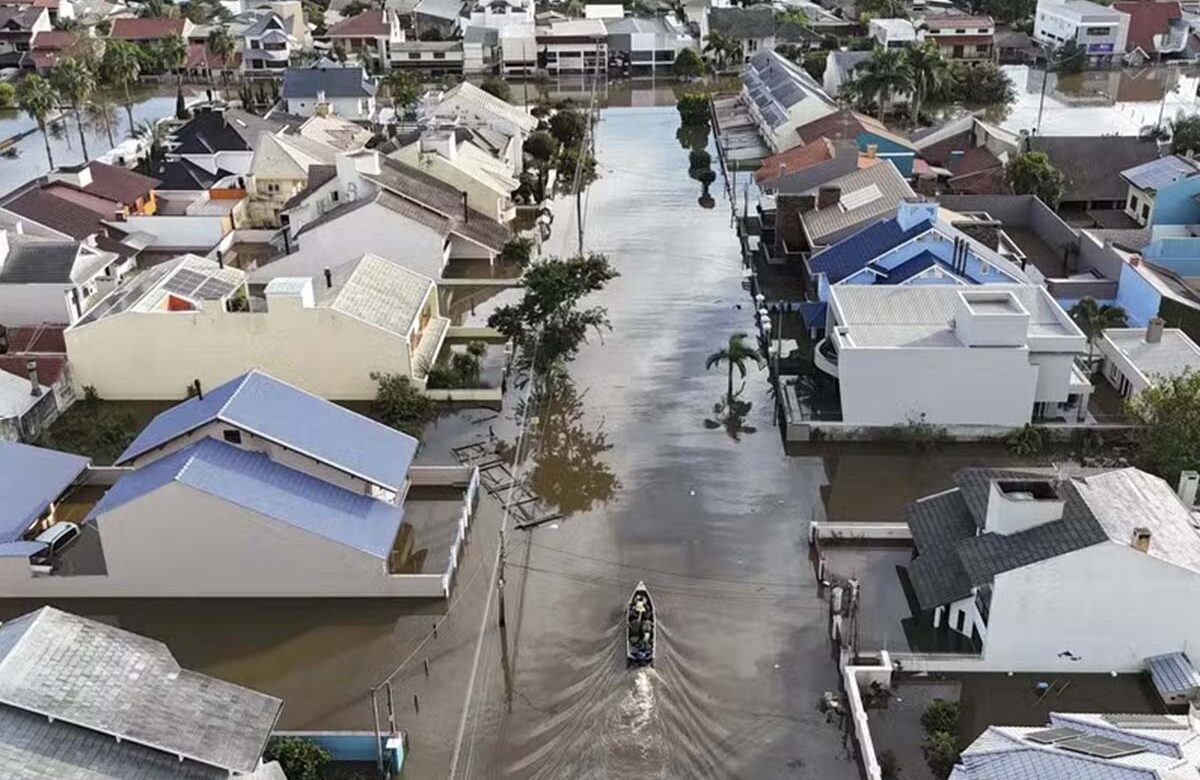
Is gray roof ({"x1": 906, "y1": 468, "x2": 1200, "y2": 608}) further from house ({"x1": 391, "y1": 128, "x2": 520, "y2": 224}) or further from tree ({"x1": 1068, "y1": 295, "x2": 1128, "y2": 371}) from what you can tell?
house ({"x1": 391, "y1": 128, "x2": 520, "y2": 224})

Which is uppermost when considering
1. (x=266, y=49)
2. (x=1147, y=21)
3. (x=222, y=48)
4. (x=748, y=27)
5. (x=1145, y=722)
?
(x=1147, y=21)

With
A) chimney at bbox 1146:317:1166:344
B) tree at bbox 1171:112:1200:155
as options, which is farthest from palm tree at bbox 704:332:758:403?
tree at bbox 1171:112:1200:155

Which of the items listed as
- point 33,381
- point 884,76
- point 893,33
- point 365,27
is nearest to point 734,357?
point 33,381

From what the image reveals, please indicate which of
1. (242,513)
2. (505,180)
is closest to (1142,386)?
(242,513)

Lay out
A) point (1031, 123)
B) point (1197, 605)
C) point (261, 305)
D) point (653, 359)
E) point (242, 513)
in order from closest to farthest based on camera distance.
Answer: point (1197, 605) < point (242, 513) < point (261, 305) < point (653, 359) < point (1031, 123)

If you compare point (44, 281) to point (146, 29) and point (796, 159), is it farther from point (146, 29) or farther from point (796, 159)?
point (146, 29)

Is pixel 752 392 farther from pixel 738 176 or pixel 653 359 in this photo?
pixel 738 176

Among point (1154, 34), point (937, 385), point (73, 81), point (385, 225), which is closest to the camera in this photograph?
point (937, 385)
